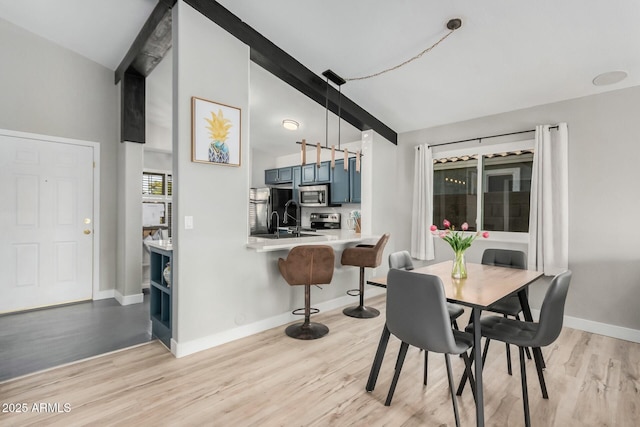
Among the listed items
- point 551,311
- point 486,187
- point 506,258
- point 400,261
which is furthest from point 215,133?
point 486,187

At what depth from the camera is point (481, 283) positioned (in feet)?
7.46

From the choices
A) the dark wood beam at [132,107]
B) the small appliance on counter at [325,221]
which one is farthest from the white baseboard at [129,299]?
the small appliance on counter at [325,221]

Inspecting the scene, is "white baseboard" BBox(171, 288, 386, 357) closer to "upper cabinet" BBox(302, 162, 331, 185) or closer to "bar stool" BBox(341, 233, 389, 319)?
"bar stool" BBox(341, 233, 389, 319)

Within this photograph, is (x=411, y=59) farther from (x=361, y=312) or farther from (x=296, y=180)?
(x=296, y=180)

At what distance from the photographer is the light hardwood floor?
6.41ft

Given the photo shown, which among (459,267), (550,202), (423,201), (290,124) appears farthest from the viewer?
(290,124)

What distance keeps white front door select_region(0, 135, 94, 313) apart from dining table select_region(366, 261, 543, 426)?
405 centimetres

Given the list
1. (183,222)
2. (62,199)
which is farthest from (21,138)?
(183,222)

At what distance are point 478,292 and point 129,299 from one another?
4164 mm

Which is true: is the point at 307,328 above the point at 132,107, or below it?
below

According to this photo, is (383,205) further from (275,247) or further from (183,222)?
(183,222)

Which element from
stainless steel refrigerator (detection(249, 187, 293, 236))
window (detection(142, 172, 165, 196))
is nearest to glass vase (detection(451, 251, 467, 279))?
stainless steel refrigerator (detection(249, 187, 293, 236))

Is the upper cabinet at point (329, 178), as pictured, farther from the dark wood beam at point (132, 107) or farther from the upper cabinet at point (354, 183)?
the dark wood beam at point (132, 107)

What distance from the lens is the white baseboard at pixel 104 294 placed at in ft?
14.4
